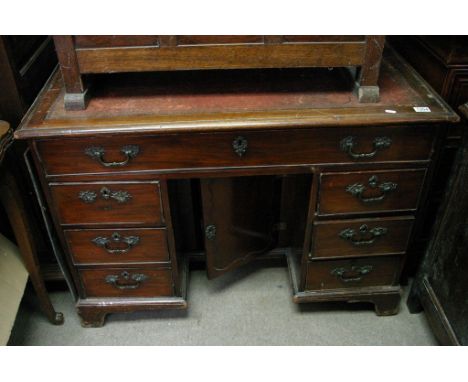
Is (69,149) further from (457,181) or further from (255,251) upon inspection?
(457,181)

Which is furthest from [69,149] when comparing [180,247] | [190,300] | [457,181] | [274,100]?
[457,181]

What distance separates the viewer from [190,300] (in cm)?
171

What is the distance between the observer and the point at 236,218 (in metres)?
1.50

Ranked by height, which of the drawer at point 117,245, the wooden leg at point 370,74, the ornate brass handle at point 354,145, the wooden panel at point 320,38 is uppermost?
the wooden panel at point 320,38

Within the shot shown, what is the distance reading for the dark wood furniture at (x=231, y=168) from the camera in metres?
1.15

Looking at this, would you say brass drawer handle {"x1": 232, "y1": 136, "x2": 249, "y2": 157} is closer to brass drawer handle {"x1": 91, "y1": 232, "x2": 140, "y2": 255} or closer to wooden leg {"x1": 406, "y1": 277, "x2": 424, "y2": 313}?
brass drawer handle {"x1": 91, "y1": 232, "x2": 140, "y2": 255}

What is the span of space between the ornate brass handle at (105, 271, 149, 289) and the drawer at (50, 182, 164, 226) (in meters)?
0.23

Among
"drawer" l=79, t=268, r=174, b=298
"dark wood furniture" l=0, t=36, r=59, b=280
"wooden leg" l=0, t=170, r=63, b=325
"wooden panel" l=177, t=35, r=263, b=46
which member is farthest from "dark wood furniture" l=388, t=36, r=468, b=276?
"wooden leg" l=0, t=170, r=63, b=325

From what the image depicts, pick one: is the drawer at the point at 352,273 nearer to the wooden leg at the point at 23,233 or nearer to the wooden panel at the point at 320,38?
the wooden panel at the point at 320,38

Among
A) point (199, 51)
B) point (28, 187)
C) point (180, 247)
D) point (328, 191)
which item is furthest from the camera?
point (180, 247)

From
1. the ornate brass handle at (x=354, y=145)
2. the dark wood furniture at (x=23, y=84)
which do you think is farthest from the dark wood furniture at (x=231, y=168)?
Answer: the dark wood furniture at (x=23, y=84)

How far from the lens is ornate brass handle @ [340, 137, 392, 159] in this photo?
119 cm

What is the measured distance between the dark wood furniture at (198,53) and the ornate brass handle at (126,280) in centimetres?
58

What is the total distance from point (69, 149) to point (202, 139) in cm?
35
